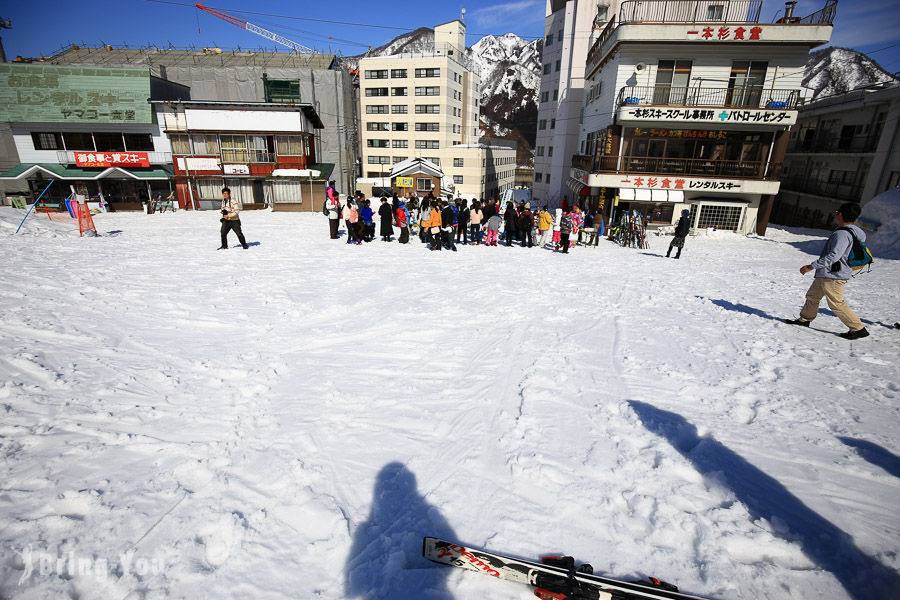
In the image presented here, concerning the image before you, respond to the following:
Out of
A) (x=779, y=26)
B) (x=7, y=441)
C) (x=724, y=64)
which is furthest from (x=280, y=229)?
(x=779, y=26)

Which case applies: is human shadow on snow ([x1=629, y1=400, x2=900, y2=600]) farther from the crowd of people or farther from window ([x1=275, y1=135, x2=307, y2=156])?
window ([x1=275, y1=135, x2=307, y2=156])

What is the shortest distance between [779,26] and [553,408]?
26.2 meters

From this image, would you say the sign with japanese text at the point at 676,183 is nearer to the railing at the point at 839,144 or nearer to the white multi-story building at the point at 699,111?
the white multi-story building at the point at 699,111

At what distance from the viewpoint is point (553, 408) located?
474cm

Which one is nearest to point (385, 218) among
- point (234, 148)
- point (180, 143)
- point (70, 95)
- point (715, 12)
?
point (234, 148)

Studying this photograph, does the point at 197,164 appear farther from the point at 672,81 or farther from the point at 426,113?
the point at 426,113

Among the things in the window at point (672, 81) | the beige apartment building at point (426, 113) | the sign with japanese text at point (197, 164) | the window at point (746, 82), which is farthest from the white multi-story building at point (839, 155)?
the sign with japanese text at point (197, 164)

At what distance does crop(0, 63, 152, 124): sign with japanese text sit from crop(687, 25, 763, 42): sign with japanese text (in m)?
37.1

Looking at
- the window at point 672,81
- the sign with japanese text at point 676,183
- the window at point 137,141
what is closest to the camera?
the sign with japanese text at point 676,183

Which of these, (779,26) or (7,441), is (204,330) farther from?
(779,26)

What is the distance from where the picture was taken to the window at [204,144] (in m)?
27.9

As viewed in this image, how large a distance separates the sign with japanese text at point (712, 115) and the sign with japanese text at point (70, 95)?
34283 millimetres

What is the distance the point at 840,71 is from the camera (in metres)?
124

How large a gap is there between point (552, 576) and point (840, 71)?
611ft
